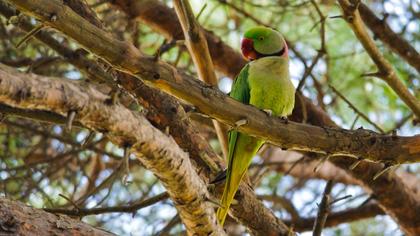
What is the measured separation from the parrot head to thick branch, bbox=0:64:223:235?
188cm

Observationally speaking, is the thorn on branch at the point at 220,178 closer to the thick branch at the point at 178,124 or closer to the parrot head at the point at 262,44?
the thick branch at the point at 178,124

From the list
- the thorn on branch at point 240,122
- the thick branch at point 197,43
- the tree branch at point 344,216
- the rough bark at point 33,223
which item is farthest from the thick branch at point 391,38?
the rough bark at point 33,223

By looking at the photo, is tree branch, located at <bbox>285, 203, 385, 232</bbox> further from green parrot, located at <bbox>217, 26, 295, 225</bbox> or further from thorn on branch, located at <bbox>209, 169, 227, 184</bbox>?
thorn on branch, located at <bbox>209, 169, 227, 184</bbox>

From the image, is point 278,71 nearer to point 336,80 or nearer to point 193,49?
point 193,49

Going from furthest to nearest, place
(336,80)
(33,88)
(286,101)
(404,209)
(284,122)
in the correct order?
(336,80), (404,209), (286,101), (284,122), (33,88)

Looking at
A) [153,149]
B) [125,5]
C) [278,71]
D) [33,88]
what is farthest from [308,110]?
[33,88]

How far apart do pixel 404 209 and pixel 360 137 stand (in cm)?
200

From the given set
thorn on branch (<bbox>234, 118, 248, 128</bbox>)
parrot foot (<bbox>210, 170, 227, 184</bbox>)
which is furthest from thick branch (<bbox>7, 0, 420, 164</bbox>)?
parrot foot (<bbox>210, 170, 227, 184</bbox>)

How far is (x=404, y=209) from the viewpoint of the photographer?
471 cm

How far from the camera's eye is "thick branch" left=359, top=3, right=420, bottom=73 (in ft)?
14.5

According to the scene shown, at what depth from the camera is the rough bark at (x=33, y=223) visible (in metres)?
2.46

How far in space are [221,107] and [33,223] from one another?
36.3 inches

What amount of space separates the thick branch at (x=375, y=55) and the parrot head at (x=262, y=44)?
701mm

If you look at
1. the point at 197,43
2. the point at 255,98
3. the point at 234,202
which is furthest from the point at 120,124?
the point at 197,43
